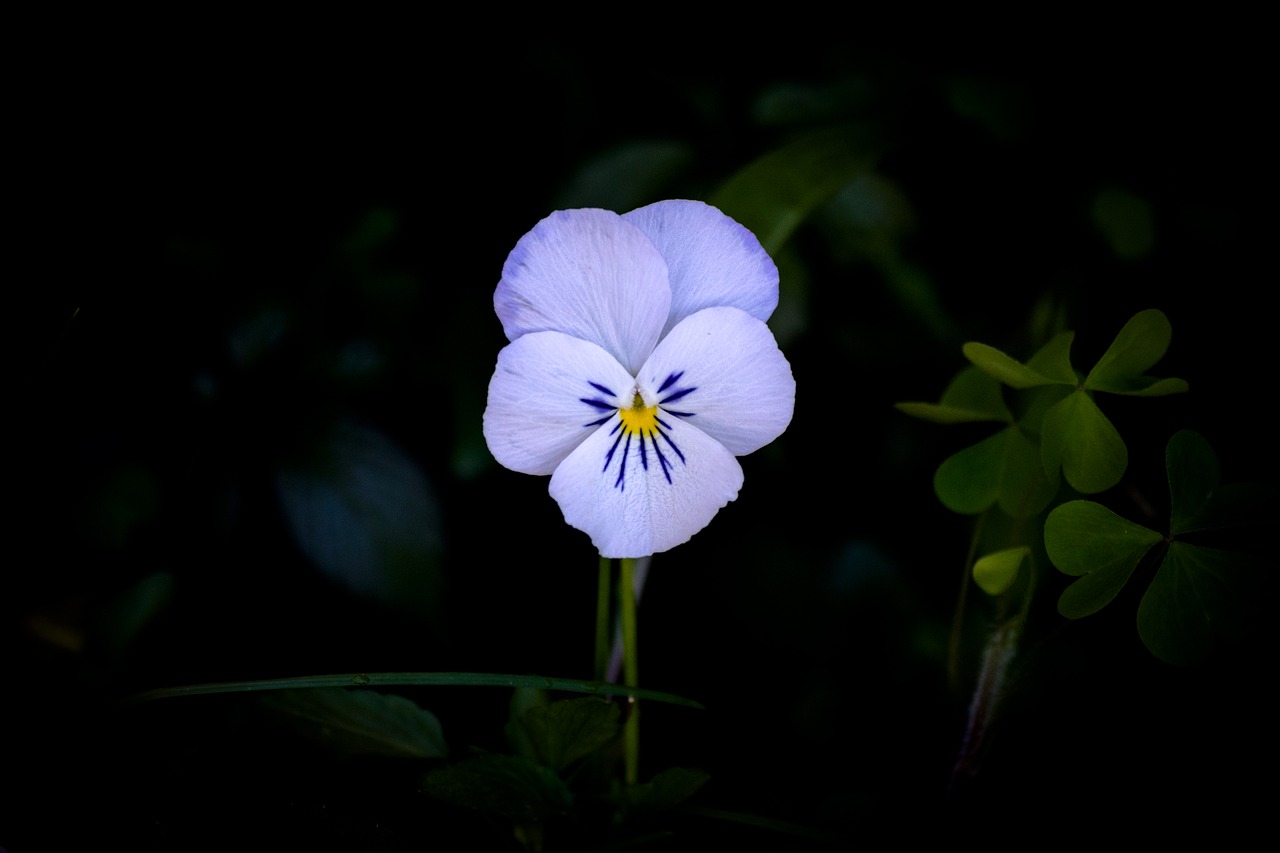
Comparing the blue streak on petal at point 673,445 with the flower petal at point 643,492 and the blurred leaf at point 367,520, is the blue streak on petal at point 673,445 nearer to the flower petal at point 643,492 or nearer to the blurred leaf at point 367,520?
the flower petal at point 643,492

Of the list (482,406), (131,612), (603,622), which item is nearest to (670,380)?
(603,622)

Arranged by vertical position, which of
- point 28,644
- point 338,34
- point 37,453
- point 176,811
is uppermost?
point 338,34

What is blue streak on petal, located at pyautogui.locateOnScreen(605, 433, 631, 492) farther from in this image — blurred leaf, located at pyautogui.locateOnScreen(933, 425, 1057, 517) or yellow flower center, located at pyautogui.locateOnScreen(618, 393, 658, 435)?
blurred leaf, located at pyautogui.locateOnScreen(933, 425, 1057, 517)

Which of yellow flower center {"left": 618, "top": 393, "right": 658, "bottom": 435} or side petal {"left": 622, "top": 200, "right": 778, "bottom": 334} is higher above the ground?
side petal {"left": 622, "top": 200, "right": 778, "bottom": 334}

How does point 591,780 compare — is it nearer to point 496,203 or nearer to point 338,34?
point 496,203

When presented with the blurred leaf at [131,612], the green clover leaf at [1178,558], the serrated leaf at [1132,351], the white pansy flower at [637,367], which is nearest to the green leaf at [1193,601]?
the green clover leaf at [1178,558]

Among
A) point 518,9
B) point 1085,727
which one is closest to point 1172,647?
point 1085,727

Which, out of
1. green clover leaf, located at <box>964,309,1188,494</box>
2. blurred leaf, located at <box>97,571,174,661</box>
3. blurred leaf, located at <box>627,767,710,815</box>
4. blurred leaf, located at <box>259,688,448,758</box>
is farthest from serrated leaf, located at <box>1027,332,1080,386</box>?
blurred leaf, located at <box>97,571,174,661</box>
